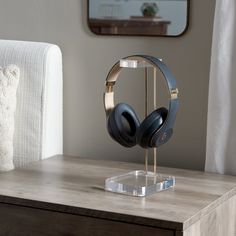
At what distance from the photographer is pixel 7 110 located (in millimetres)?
2254

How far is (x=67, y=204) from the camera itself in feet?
5.80

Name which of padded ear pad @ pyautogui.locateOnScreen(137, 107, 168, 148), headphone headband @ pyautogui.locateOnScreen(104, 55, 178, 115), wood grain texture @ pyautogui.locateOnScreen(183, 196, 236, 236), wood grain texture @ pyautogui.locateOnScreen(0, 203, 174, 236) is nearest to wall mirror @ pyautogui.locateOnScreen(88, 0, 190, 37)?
headphone headband @ pyautogui.locateOnScreen(104, 55, 178, 115)

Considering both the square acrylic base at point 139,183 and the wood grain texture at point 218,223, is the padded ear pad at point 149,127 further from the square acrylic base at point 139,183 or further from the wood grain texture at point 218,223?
the wood grain texture at point 218,223

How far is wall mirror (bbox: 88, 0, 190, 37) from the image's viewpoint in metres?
2.22

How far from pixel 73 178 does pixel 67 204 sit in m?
0.28

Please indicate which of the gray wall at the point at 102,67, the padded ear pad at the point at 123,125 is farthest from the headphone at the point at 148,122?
the gray wall at the point at 102,67

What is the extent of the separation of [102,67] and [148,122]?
1.96 ft

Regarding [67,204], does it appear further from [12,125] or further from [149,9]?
[149,9]

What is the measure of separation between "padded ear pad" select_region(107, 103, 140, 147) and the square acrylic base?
116mm

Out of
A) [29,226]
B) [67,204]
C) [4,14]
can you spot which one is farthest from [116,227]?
[4,14]

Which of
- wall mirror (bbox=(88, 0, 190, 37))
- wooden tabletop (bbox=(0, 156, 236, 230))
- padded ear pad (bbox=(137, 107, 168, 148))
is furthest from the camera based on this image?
wall mirror (bbox=(88, 0, 190, 37))

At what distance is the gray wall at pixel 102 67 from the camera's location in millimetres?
2238

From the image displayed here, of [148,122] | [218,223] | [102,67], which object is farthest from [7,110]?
[218,223]

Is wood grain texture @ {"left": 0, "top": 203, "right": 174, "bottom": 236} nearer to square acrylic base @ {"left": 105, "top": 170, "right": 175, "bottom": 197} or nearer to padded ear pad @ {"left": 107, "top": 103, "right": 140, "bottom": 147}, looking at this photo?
square acrylic base @ {"left": 105, "top": 170, "right": 175, "bottom": 197}
